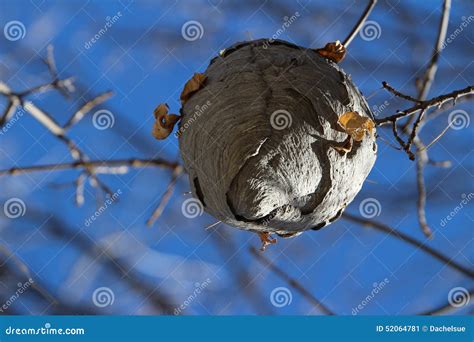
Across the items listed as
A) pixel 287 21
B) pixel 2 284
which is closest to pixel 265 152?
pixel 287 21

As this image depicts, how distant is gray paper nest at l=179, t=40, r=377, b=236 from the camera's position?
1661 millimetres

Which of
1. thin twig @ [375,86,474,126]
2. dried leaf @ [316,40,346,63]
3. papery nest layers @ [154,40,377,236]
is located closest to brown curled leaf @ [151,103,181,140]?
papery nest layers @ [154,40,377,236]

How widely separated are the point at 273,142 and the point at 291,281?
5.38 ft

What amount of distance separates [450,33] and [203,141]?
1676 millimetres

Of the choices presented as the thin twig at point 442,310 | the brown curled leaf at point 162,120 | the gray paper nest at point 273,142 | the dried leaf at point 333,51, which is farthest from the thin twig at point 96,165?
the thin twig at point 442,310

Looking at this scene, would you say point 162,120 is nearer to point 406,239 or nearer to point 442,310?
point 406,239

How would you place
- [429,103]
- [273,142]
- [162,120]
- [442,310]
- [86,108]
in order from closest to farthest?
[273,142], [429,103], [162,120], [86,108], [442,310]

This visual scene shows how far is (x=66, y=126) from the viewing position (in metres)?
2.78

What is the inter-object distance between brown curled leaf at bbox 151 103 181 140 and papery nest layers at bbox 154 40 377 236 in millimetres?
33

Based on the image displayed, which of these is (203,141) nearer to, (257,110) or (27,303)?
(257,110)

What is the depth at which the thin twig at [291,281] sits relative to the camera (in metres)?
3.06

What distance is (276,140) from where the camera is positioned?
1673mm

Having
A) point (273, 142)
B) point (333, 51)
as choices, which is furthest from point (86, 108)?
point (273, 142)

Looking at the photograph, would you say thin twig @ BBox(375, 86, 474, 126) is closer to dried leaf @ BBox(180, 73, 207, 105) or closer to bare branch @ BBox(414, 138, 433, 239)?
dried leaf @ BBox(180, 73, 207, 105)
